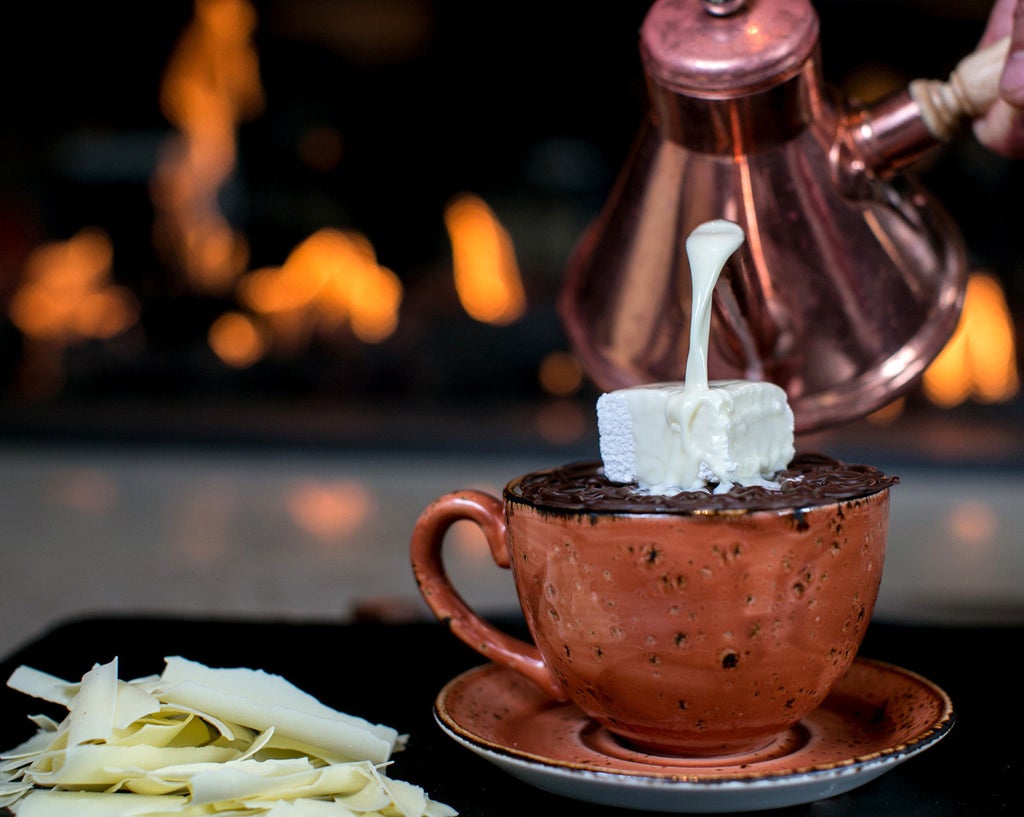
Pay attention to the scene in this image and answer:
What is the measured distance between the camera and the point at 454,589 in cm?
53

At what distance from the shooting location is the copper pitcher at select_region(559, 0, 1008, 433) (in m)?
0.57

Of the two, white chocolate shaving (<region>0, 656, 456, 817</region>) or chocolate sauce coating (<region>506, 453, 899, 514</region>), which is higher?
chocolate sauce coating (<region>506, 453, 899, 514</region>)

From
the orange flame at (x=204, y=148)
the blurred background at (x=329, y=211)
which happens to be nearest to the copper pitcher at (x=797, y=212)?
the blurred background at (x=329, y=211)

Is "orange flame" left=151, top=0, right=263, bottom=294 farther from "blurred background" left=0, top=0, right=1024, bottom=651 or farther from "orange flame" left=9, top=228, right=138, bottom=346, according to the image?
"orange flame" left=9, top=228, right=138, bottom=346

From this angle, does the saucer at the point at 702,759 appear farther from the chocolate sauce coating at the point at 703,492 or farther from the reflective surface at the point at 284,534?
the reflective surface at the point at 284,534

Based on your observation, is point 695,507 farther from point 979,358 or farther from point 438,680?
point 979,358

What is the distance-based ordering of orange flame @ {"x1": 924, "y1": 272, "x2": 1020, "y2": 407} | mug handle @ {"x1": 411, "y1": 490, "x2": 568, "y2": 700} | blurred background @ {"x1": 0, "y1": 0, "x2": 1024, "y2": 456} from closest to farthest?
mug handle @ {"x1": 411, "y1": 490, "x2": 568, "y2": 700}
orange flame @ {"x1": 924, "y1": 272, "x2": 1020, "y2": 407}
blurred background @ {"x1": 0, "y1": 0, "x2": 1024, "y2": 456}

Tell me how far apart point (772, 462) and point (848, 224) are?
6.9 inches

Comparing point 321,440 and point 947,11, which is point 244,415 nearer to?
point 321,440

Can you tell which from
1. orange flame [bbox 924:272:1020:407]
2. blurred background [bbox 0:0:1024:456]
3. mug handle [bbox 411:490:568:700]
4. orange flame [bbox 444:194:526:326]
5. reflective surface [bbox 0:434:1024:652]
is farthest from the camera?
orange flame [bbox 444:194:526:326]

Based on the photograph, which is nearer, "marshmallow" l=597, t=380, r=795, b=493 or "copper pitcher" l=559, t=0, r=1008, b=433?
"marshmallow" l=597, t=380, r=795, b=493

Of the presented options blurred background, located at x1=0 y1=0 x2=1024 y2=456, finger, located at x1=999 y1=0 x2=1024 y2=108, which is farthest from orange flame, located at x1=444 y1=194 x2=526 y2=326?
finger, located at x1=999 y1=0 x2=1024 y2=108

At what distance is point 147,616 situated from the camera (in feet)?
2.29

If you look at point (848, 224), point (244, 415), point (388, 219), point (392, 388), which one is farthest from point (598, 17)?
point (848, 224)
